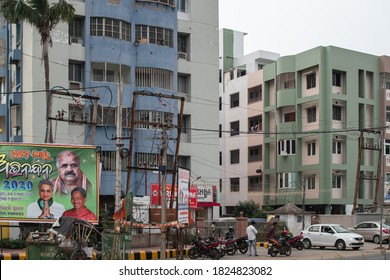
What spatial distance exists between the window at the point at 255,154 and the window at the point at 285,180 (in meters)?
3.65

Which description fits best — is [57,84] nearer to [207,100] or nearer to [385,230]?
[207,100]

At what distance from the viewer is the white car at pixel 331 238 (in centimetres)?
2906

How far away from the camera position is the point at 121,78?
3638 cm

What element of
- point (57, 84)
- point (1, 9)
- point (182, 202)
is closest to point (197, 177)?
point (57, 84)

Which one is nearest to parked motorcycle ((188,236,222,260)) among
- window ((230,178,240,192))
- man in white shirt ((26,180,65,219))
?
man in white shirt ((26,180,65,219))

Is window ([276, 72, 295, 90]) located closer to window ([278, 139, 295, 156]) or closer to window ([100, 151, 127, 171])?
window ([278, 139, 295, 156])

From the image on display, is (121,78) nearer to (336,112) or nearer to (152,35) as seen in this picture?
(152,35)

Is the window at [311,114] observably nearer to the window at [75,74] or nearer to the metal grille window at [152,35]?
the metal grille window at [152,35]

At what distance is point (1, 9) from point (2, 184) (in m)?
12.1

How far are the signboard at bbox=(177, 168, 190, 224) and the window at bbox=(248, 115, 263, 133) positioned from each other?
3399 centimetres

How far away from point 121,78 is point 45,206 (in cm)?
1374

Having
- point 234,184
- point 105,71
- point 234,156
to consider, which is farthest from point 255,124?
point 105,71

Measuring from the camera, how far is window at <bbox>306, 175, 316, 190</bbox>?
48.3m

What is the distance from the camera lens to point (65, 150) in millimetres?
24703
